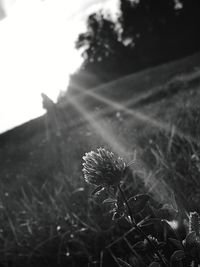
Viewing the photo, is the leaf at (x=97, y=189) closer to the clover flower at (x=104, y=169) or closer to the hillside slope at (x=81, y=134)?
the clover flower at (x=104, y=169)

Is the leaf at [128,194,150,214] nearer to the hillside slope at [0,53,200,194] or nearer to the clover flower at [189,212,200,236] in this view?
the clover flower at [189,212,200,236]

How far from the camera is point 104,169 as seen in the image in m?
0.88

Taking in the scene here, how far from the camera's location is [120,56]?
2232 inches

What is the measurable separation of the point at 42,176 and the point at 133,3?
54.5 meters

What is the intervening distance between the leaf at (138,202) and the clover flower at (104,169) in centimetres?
9

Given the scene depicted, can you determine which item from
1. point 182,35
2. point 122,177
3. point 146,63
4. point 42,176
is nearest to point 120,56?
point 146,63

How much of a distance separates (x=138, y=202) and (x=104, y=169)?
133 millimetres

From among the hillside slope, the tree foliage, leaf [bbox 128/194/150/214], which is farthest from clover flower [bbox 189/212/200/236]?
the tree foliage

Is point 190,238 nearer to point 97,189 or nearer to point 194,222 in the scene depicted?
point 194,222

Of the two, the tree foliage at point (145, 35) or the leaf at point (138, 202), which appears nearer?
the leaf at point (138, 202)

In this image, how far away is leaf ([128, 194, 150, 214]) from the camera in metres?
0.92

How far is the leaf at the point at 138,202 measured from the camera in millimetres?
916

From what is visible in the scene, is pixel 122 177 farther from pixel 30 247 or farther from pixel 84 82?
pixel 84 82

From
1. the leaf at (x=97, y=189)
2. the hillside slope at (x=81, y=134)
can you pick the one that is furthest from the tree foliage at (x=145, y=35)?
the leaf at (x=97, y=189)
